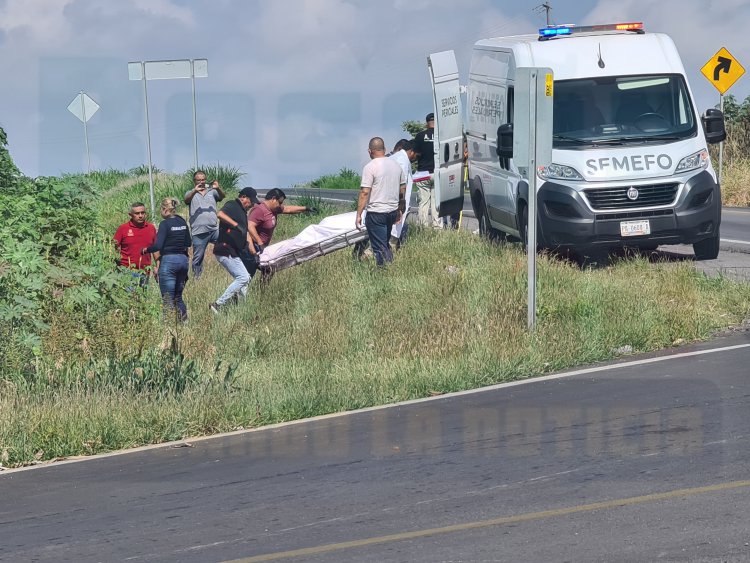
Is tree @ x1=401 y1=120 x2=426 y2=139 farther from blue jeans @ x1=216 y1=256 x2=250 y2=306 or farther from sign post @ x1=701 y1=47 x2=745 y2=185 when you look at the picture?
blue jeans @ x1=216 y1=256 x2=250 y2=306

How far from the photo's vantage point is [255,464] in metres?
8.57

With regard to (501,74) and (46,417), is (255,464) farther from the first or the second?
(501,74)

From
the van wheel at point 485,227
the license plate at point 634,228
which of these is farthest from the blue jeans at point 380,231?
the van wheel at point 485,227

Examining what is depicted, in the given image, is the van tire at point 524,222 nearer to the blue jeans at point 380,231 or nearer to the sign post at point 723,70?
the blue jeans at point 380,231

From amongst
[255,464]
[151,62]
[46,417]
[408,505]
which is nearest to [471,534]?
[408,505]

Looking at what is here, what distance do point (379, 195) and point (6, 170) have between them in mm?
6027

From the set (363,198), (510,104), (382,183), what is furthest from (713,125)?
(363,198)

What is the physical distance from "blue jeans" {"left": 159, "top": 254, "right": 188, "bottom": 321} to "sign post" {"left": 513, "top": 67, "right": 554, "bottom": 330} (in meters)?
4.79

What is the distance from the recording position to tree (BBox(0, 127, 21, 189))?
61.0ft

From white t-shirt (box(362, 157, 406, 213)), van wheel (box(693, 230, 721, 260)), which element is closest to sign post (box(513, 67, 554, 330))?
white t-shirt (box(362, 157, 406, 213))

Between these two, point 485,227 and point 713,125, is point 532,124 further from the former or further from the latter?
point 485,227

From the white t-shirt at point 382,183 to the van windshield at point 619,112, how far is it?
220cm

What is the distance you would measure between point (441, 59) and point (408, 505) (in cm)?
1254

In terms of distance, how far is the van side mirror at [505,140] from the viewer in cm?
1658
